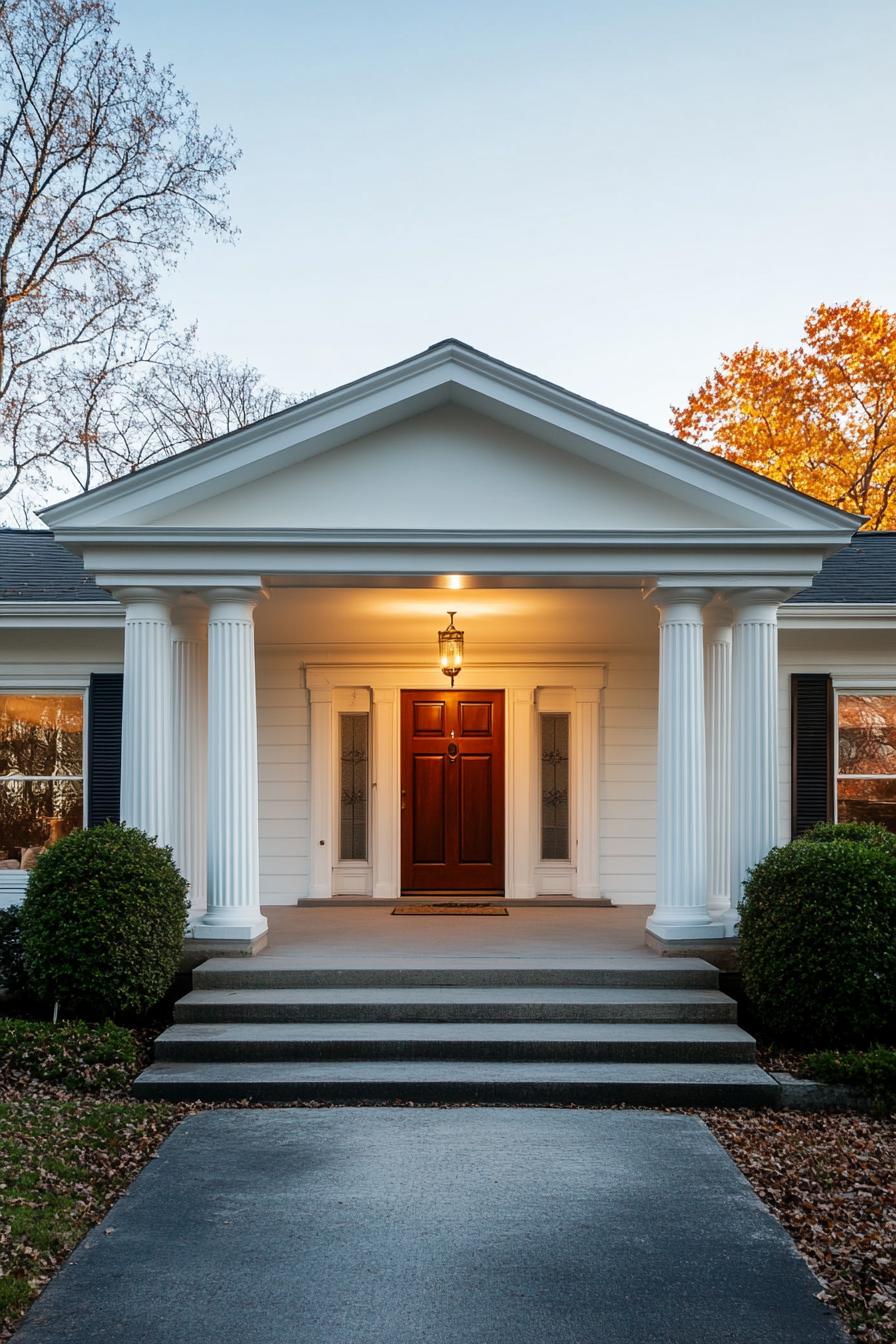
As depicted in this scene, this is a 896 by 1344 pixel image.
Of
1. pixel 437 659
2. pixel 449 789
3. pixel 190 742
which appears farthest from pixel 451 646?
pixel 190 742

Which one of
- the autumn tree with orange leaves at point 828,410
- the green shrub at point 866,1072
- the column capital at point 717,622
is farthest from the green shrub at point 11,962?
the autumn tree with orange leaves at point 828,410

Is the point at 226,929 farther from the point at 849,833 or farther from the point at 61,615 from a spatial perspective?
the point at 849,833

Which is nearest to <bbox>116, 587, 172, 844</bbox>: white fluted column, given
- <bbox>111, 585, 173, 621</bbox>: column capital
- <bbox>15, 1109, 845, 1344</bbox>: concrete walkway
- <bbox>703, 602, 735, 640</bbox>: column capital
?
<bbox>111, 585, 173, 621</bbox>: column capital

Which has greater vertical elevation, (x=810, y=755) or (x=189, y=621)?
(x=189, y=621)

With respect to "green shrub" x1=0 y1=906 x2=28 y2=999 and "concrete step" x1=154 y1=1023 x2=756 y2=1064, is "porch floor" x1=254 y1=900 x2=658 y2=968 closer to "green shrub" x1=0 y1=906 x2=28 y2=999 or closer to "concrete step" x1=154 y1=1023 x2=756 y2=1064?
"concrete step" x1=154 y1=1023 x2=756 y2=1064

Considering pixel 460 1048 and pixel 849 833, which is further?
pixel 849 833

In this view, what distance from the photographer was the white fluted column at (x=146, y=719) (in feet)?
26.2

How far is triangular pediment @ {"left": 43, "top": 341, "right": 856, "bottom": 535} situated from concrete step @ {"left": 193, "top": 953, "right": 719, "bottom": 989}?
121 inches

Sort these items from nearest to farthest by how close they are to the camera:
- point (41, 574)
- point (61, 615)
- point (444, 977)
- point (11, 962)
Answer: point (444, 977) → point (11, 962) → point (61, 615) → point (41, 574)

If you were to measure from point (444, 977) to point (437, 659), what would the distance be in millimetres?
4400

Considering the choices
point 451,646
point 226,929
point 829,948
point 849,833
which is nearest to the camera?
point 829,948

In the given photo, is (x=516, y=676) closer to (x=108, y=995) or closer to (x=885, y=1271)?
(x=108, y=995)

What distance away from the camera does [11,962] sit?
772 cm

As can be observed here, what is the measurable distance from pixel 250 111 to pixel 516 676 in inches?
445
